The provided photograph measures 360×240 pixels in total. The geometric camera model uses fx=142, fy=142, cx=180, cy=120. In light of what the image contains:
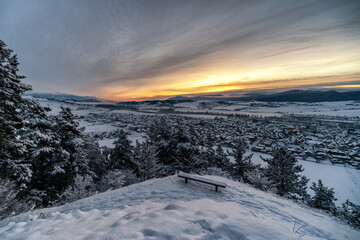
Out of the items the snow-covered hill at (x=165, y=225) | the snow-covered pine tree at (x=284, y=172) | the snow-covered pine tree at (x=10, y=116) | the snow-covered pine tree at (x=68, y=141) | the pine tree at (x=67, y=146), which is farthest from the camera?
the snow-covered pine tree at (x=284, y=172)

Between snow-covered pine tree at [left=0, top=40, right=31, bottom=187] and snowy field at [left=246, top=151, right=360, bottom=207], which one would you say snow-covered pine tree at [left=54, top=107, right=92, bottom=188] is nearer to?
snow-covered pine tree at [left=0, top=40, right=31, bottom=187]

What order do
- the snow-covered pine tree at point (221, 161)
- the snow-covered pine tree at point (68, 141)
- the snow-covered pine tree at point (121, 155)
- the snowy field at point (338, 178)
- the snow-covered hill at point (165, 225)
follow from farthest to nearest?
the snowy field at point (338, 178) → the snow-covered pine tree at point (221, 161) → the snow-covered pine tree at point (121, 155) → the snow-covered pine tree at point (68, 141) → the snow-covered hill at point (165, 225)

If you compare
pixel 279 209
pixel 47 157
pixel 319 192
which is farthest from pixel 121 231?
pixel 319 192

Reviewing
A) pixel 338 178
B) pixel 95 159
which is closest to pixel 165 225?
pixel 95 159

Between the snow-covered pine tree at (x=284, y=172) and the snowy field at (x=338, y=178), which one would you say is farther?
the snowy field at (x=338, y=178)

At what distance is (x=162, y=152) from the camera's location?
67.6ft

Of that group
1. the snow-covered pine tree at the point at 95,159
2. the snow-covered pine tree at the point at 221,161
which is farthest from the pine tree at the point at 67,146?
the snow-covered pine tree at the point at 221,161

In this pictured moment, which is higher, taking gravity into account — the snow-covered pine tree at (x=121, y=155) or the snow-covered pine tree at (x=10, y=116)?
the snow-covered pine tree at (x=10, y=116)

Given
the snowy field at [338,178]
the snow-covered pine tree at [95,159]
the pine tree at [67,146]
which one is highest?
the pine tree at [67,146]

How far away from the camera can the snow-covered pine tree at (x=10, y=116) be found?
25.5 feet

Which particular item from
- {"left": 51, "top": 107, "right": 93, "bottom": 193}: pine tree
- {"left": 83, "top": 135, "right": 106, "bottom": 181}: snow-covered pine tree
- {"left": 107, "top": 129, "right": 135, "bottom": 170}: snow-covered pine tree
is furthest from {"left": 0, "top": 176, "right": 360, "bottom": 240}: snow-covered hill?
{"left": 83, "top": 135, "right": 106, "bottom": 181}: snow-covered pine tree

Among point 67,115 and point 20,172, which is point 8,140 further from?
point 67,115

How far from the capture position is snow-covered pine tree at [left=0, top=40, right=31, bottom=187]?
7.77 meters

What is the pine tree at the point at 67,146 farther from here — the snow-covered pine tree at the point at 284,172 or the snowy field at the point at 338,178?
the snowy field at the point at 338,178
